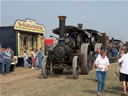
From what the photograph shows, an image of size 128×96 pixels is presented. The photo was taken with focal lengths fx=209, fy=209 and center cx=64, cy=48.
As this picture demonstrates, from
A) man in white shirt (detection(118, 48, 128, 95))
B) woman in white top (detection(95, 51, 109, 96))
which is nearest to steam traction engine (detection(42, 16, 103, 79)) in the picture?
woman in white top (detection(95, 51, 109, 96))

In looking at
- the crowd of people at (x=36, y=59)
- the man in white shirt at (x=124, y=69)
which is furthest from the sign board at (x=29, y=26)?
the man in white shirt at (x=124, y=69)

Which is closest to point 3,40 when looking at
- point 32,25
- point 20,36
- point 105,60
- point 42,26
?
point 20,36

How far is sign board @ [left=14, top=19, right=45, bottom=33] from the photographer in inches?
564

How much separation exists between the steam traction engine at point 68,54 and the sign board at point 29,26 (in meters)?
4.12

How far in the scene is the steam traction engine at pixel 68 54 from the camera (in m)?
9.58

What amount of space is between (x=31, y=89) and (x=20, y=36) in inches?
324

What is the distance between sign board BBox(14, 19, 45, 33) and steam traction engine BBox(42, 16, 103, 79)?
4123 mm

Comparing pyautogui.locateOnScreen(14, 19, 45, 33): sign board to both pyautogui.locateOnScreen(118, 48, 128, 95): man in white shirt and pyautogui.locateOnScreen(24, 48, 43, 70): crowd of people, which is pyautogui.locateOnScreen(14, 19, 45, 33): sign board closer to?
pyautogui.locateOnScreen(24, 48, 43, 70): crowd of people

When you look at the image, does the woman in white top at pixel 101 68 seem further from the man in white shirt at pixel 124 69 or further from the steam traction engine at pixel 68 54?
the steam traction engine at pixel 68 54

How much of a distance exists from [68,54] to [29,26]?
669 centimetres

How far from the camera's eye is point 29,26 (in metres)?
15.6

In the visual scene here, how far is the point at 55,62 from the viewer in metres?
10.1

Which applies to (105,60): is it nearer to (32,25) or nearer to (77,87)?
(77,87)

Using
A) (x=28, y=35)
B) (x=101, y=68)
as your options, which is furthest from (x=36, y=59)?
(x=101, y=68)
